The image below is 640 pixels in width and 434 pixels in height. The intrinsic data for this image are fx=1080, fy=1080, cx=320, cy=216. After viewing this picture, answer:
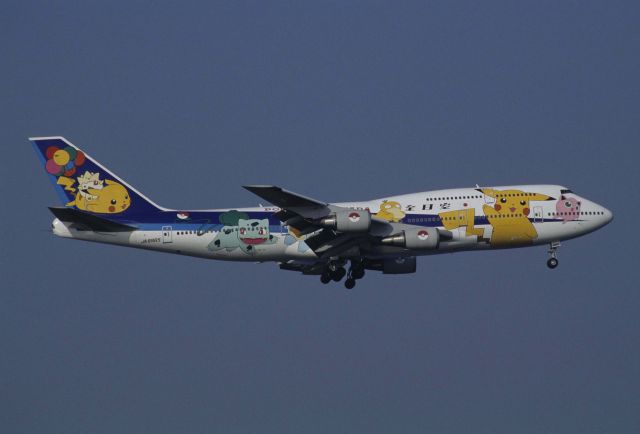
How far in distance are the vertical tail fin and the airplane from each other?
12 centimetres

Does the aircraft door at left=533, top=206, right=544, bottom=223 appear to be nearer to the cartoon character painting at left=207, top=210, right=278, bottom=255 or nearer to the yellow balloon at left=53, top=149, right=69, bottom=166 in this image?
the cartoon character painting at left=207, top=210, right=278, bottom=255

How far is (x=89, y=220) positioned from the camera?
56.0 meters

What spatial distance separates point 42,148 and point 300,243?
1583cm

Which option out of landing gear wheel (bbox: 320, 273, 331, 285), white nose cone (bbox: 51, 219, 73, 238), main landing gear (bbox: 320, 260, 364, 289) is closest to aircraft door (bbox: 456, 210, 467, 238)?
main landing gear (bbox: 320, 260, 364, 289)

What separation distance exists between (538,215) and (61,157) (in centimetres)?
2651

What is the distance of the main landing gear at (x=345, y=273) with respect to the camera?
5891cm

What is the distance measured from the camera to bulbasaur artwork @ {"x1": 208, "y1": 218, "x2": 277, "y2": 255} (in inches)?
2243

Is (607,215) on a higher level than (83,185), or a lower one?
lower

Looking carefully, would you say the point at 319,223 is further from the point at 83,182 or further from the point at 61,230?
the point at 83,182

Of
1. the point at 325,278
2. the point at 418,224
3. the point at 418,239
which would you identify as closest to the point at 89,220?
the point at 325,278

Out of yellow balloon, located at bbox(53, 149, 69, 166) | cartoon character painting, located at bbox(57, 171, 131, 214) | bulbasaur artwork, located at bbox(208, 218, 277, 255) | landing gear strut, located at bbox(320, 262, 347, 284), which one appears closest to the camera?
bulbasaur artwork, located at bbox(208, 218, 277, 255)

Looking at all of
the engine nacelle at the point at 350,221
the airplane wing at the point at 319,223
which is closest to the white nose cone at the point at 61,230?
the airplane wing at the point at 319,223

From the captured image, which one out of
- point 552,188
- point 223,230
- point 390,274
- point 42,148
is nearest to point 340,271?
point 390,274

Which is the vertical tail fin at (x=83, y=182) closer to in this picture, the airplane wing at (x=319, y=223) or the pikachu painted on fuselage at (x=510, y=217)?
the airplane wing at (x=319, y=223)
